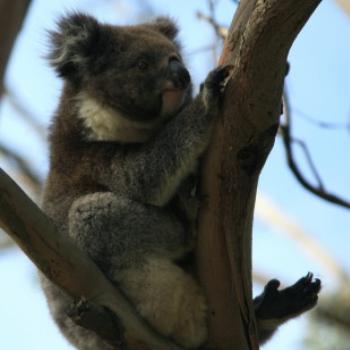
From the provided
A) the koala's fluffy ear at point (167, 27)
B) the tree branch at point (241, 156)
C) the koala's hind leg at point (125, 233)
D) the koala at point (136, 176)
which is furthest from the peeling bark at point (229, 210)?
the koala's fluffy ear at point (167, 27)

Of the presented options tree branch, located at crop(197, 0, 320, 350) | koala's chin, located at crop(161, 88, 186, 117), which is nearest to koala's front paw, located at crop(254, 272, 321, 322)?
tree branch, located at crop(197, 0, 320, 350)

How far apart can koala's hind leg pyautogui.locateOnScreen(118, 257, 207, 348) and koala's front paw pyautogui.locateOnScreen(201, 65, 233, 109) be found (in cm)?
105

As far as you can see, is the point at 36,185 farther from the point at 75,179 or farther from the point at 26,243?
the point at 26,243

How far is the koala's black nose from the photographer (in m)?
4.61

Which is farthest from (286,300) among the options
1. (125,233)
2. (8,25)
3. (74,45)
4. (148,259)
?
(8,25)

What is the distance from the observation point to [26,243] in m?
3.78

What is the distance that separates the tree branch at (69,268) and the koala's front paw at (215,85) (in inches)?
40.5

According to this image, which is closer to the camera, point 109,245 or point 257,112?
point 257,112

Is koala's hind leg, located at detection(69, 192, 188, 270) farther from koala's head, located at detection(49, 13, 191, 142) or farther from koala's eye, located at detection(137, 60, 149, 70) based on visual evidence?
koala's eye, located at detection(137, 60, 149, 70)

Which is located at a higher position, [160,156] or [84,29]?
[84,29]

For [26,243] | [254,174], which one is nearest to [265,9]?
[254,174]

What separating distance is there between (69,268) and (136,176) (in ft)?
2.57

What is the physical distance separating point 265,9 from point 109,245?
1718 millimetres

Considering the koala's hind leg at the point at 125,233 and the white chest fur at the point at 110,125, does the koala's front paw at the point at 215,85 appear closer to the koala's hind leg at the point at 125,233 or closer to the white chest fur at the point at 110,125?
the koala's hind leg at the point at 125,233
